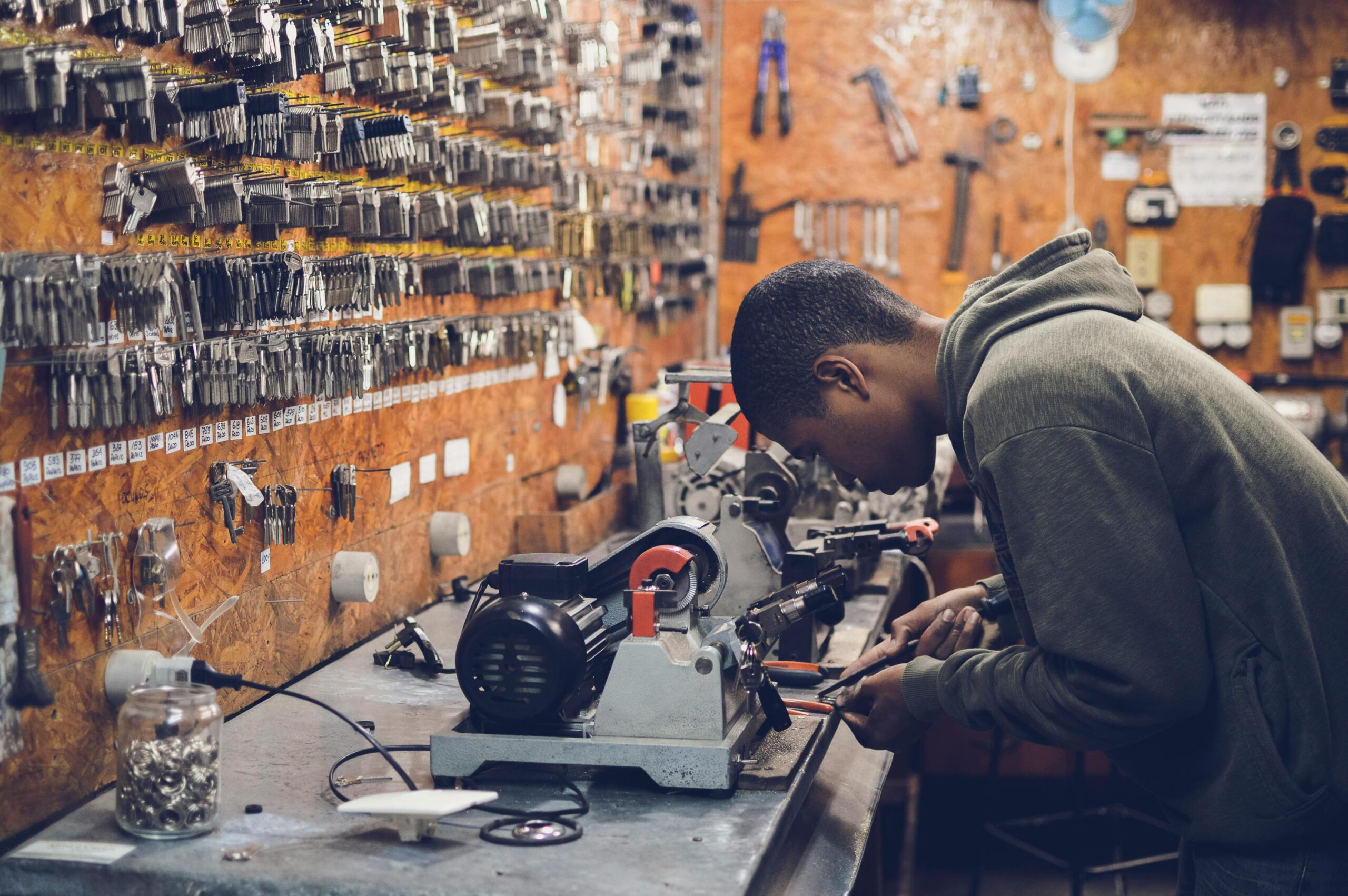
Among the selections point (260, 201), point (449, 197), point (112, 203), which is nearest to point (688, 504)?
point (449, 197)

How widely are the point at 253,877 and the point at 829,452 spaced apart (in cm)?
84

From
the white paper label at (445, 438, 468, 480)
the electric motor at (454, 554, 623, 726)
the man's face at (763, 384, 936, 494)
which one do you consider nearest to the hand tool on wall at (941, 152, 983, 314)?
the white paper label at (445, 438, 468, 480)

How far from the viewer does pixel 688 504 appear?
2.81 meters

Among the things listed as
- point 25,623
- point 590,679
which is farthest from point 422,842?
point 25,623

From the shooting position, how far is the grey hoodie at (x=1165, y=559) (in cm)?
127

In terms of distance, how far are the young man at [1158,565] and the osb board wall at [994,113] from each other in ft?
11.3

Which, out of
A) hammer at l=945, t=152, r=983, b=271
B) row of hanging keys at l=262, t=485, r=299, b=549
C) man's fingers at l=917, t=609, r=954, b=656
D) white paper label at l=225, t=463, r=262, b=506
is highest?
hammer at l=945, t=152, r=983, b=271

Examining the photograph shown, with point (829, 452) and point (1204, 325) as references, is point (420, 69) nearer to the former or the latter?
point (829, 452)

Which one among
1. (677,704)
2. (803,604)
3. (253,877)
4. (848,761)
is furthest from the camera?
(848,761)

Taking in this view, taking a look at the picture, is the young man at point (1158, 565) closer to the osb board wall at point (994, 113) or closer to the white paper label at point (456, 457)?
the white paper label at point (456, 457)

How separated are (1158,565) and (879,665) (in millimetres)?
662

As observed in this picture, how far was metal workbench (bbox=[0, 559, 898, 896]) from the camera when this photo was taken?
129 centimetres

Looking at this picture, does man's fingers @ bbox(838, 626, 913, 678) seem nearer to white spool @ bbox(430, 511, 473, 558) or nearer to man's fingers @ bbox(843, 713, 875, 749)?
man's fingers @ bbox(843, 713, 875, 749)

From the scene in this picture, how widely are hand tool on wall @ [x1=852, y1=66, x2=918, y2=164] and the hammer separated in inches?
5.9
